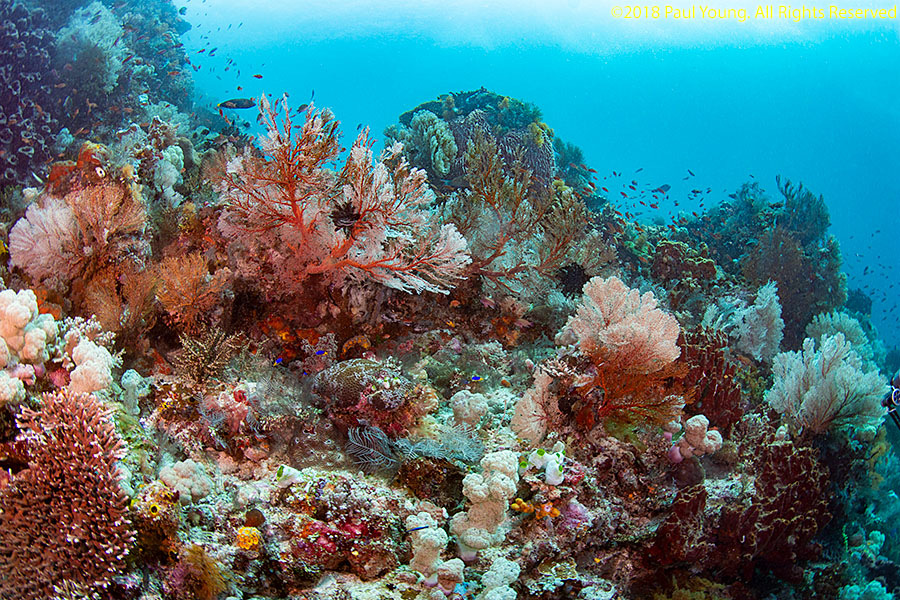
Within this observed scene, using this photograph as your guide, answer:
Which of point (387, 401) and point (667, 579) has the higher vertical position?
point (387, 401)

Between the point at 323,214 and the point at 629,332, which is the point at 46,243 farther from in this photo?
the point at 629,332

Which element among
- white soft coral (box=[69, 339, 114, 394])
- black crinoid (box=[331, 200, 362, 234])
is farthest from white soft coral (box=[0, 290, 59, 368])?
black crinoid (box=[331, 200, 362, 234])

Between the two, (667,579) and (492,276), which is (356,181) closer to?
(492,276)

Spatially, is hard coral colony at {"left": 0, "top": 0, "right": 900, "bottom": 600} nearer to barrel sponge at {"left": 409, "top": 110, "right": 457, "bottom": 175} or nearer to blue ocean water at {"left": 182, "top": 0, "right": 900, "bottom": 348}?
barrel sponge at {"left": 409, "top": 110, "right": 457, "bottom": 175}

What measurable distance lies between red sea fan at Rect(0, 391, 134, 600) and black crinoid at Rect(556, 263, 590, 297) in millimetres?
6116

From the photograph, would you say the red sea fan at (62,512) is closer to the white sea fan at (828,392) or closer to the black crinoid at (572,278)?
the black crinoid at (572,278)

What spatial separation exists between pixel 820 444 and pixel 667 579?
2.79 m

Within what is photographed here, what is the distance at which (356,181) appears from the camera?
4.68 metres

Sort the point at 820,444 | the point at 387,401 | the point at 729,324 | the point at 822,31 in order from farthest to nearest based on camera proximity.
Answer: the point at 822,31 < the point at 729,324 < the point at 820,444 < the point at 387,401

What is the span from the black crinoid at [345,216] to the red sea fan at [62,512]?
2791 mm

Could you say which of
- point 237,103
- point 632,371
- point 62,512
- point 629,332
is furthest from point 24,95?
point 632,371

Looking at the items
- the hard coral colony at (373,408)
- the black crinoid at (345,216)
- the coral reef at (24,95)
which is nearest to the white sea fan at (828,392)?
the hard coral colony at (373,408)

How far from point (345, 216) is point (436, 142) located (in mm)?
6008

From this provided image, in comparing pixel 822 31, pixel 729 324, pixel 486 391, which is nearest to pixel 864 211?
pixel 822 31
